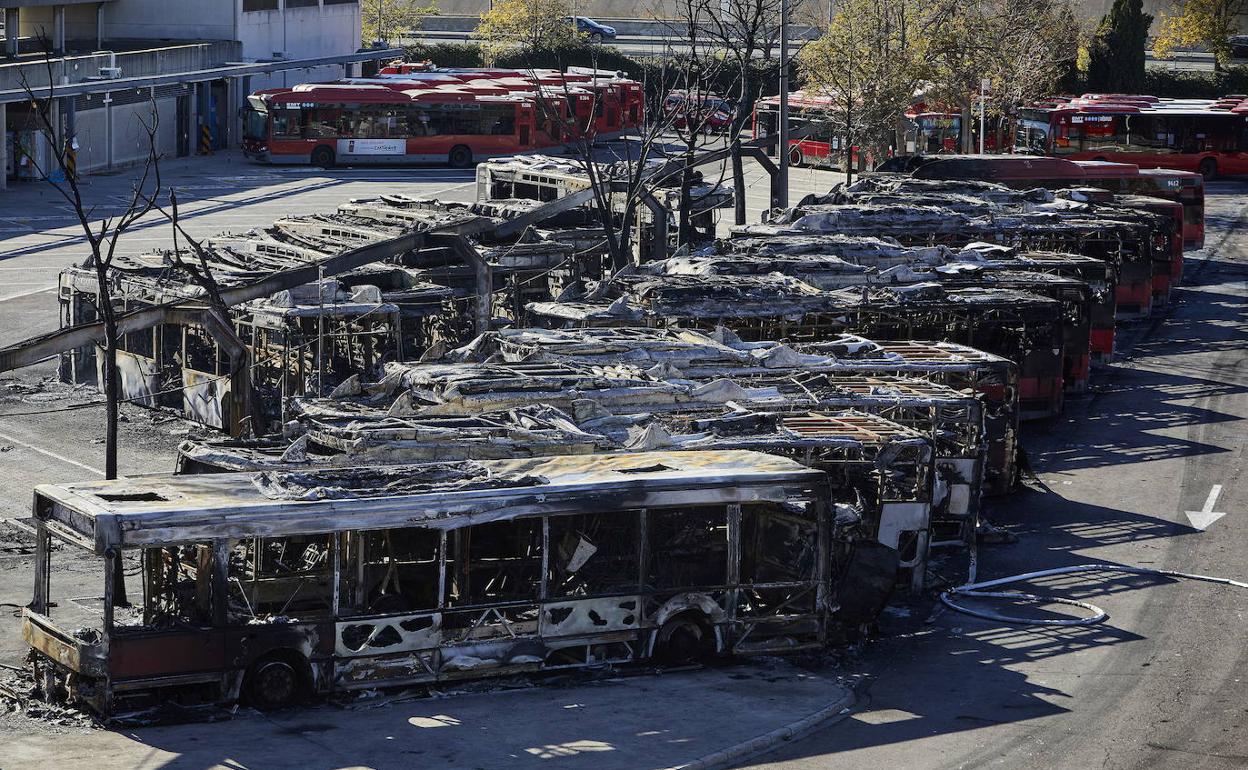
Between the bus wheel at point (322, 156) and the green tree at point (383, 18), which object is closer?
the bus wheel at point (322, 156)

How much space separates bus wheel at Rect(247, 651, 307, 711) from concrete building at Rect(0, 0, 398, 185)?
38531 mm

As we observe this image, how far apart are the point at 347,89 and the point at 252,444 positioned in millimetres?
43863

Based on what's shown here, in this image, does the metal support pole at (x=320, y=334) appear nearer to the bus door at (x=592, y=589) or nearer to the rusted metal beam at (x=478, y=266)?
the rusted metal beam at (x=478, y=266)

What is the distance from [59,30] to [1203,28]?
163ft

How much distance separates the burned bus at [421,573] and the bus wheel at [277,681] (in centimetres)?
2

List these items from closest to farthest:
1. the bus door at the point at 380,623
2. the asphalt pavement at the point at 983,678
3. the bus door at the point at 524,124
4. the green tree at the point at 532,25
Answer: the asphalt pavement at the point at 983,678 → the bus door at the point at 380,623 → the bus door at the point at 524,124 → the green tree at the point at 532,25

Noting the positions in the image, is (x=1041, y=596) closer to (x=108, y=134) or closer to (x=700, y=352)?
(x=700, y=352)

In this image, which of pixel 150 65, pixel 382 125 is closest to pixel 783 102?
pixel 382 125

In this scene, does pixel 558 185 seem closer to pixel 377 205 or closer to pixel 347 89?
pixel 377 205

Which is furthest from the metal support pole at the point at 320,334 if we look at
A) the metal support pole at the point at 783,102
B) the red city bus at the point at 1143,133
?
the red city bus at the point at 1143,133

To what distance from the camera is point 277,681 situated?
15086 mm

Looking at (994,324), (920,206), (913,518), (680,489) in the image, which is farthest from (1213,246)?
(680,489)

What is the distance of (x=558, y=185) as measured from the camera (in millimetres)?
43750

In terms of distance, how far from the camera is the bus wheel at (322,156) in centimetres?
6130
